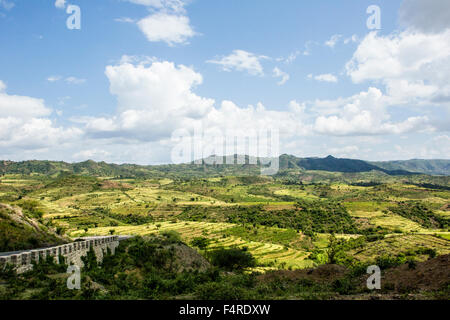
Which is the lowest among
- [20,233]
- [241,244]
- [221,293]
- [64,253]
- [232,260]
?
[241,244]

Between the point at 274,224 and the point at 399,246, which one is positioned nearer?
the point at 399,246

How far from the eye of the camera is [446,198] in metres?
192

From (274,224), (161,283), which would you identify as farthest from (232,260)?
(274,224)

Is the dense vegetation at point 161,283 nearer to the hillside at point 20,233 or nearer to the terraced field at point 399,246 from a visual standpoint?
the hillside at point 20,233

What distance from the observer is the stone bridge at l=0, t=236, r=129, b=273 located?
2238 centimetres

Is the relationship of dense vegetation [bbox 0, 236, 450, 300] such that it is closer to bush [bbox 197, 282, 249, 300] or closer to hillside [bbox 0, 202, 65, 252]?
bush [bbox 197, 282, 249, 300]

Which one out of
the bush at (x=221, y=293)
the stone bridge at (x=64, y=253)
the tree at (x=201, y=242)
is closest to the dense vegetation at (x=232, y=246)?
the bush at (x=221, y=293)

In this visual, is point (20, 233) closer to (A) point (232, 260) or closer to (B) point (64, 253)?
(B) point (64, 253)

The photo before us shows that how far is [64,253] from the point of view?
28844 millimetres

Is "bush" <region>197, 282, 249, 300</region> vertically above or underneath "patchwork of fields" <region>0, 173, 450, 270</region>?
above

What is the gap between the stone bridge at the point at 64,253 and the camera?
22375 millimetres

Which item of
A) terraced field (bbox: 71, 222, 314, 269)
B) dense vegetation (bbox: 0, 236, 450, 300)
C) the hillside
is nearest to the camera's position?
dense vegetation (bbox: 0, 236, 450, 300)

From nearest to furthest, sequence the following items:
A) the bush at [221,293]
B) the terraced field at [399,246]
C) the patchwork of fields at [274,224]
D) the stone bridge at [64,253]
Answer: the bush at [221,293]
the stone bridge at [64,253]
the terraced field at [399,246]
the patchwork of fields at [274,224]

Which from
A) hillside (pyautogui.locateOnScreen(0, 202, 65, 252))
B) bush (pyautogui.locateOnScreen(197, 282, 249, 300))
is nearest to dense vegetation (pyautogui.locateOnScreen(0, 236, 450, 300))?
bush (pyautogui.locateOnScreen(197, 282, 249, 300))
